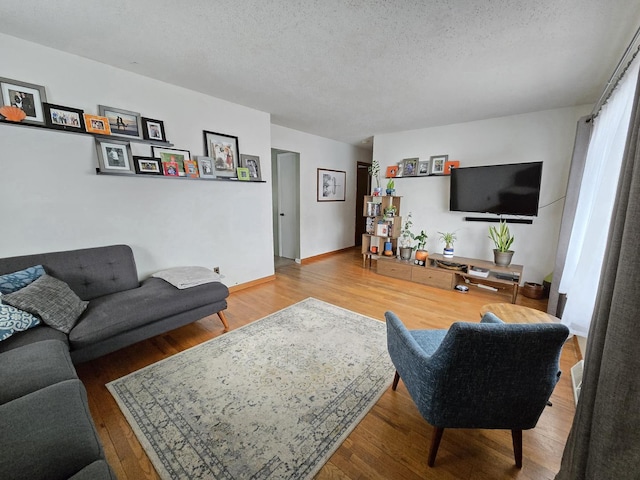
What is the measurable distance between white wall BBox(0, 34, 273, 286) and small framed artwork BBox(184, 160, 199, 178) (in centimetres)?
11

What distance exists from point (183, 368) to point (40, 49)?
2753 millimetres

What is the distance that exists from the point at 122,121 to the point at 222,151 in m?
1.01

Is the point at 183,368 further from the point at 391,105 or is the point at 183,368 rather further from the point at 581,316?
the point at 391,105

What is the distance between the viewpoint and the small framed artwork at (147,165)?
2.49 metres

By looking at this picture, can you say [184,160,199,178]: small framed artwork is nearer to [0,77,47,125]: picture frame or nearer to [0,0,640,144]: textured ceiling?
[0,0,640,144]: textured ceiling

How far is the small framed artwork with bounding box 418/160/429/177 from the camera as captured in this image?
422 cm

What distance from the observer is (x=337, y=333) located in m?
2.43

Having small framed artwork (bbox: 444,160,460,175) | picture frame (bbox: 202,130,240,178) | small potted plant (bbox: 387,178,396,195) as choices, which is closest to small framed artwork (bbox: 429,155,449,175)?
small framed artwork (bbox: 444,160,460,175)

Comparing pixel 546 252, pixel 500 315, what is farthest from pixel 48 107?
pixel 546 252

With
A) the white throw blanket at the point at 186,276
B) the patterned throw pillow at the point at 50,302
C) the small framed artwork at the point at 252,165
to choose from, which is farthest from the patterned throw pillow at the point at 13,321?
the small framed artwork at the point at 252,165

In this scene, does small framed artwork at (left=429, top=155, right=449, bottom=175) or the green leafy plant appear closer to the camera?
the green leafy plant

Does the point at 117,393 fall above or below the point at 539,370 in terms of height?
below

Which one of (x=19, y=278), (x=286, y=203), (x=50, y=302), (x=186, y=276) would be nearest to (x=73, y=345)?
(x=50, y=302)

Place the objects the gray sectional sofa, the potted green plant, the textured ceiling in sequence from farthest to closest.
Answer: the potted green plant → the textured ceiling → the gray sectional sofa
